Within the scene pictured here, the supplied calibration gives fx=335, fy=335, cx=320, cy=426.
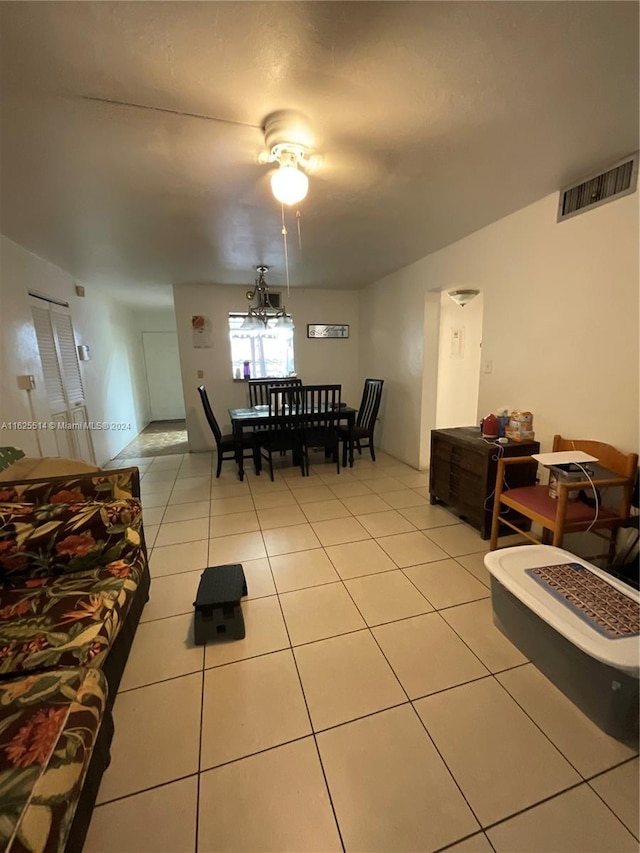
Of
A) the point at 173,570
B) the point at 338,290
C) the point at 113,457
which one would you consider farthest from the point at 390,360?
the point at 113,457

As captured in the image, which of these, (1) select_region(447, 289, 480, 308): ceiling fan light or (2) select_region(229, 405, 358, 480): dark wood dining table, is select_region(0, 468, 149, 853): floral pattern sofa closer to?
(2) select_region(229, 405, 358, 480): dark wood dining table

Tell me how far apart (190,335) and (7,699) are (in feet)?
14.2

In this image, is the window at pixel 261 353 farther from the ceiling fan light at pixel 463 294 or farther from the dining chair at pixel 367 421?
the ceiling fan light at pixel 463 294

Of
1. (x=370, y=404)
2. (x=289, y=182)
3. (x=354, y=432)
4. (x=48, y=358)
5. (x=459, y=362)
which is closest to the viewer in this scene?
(x=289, y=182)

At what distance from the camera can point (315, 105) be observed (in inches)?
51.4

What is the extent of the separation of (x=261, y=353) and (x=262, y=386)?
1.97 ft

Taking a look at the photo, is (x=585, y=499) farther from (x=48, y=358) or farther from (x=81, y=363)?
(x=81, y=363)

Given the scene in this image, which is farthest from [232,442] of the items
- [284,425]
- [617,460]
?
[617,460]

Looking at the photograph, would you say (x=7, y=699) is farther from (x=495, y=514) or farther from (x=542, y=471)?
(x=542, y=471)

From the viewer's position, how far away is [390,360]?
4.34 m

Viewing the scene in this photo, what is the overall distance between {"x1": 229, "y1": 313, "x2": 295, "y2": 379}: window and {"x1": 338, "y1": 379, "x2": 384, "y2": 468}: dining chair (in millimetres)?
1330

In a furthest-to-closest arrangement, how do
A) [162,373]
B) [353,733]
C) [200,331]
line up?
1. [162,373]
2. [200,331]
3. [353,733]

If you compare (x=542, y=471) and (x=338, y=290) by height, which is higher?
(x=338, y=290)

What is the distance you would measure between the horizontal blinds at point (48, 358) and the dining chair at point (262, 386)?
2.14 metres
